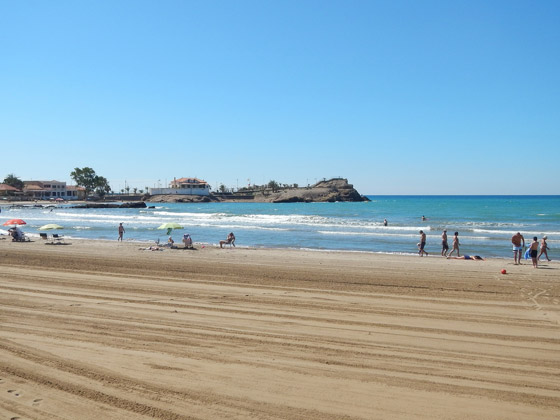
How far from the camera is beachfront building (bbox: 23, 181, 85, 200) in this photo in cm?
13325

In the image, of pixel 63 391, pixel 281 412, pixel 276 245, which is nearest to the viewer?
pixel 281 412

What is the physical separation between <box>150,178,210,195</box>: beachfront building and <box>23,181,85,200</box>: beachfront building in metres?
22.7

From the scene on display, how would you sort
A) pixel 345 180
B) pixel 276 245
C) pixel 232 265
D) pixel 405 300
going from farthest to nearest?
pixel 345 180, pixel 276 245, pixel 232 265, pixel 405 300

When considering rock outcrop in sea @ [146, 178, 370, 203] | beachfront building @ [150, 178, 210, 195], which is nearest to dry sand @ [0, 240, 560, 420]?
rock outcrop in sea @ [146, 178, 370, 203]

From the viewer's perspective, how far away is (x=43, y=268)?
1622 centimetres

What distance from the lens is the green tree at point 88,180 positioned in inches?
5576

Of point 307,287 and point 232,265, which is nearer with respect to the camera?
point 307,287

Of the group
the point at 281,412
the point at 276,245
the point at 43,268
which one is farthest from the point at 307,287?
the point at 276,245

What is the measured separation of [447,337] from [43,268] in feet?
44.7

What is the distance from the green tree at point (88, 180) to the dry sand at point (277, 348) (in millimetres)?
137113

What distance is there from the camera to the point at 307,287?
12984mm

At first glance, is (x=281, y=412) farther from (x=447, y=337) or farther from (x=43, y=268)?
(x=43, y=268)

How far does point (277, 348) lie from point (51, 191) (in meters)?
146

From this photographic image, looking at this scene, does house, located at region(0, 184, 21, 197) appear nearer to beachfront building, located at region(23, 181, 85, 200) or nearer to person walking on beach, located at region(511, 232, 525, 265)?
beachfront building, located at region(23, 181, 85, 200)
